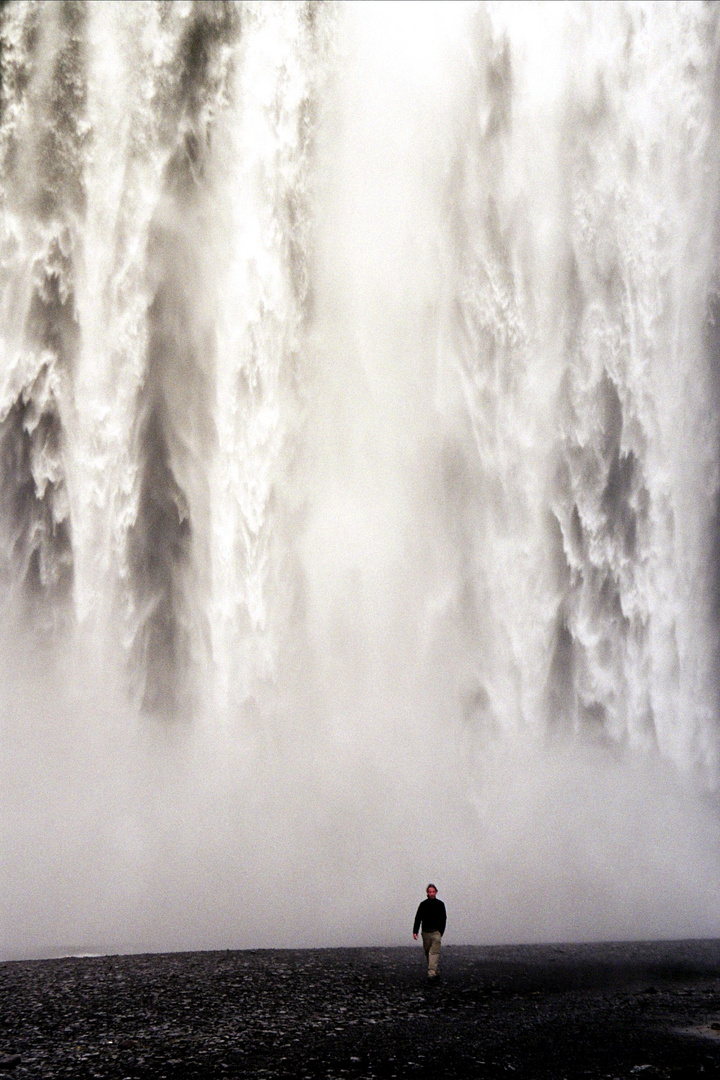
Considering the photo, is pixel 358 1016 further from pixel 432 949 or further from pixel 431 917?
pixel 431 917

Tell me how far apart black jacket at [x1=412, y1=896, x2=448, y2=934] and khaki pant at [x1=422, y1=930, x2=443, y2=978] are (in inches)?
2.5

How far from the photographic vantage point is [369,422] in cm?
2592

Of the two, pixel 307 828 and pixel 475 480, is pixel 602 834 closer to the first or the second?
pixel 307 828

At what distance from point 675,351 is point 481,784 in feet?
42.6

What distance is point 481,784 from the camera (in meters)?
21.9

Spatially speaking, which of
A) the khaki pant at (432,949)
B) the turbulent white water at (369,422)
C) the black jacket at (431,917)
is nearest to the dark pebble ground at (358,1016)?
the khaki pant at (432,949)

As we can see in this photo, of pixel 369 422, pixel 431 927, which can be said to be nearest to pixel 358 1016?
pixel 431 927

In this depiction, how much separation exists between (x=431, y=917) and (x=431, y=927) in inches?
5.1

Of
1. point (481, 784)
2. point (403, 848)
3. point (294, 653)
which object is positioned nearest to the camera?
point (403, 848)

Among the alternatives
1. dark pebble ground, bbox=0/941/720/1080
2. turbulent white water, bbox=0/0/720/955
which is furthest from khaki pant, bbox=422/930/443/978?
turbulent white water, bbox=0/0/720/955

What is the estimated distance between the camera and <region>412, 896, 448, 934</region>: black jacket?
510 inches

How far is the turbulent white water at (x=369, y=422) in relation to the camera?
21984mm

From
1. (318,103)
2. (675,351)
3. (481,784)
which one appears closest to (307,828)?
(481,784)

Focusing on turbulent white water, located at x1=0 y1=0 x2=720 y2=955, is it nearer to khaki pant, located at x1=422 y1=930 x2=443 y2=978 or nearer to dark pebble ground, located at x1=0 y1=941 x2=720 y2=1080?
dark pebble ground, located at x1=0 y1=941 x2=720 y2=1080
